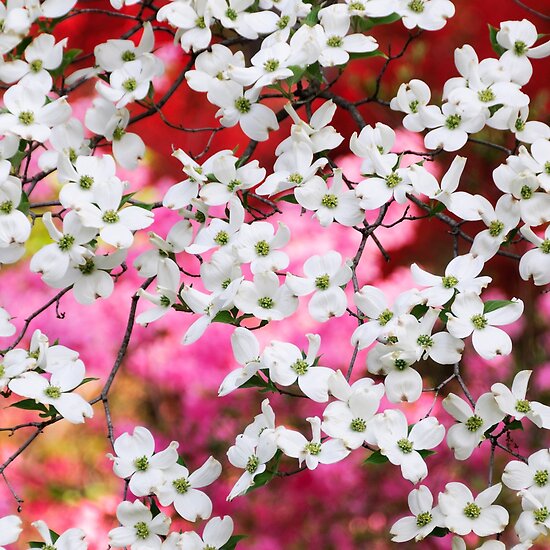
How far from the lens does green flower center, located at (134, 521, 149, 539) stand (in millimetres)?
635

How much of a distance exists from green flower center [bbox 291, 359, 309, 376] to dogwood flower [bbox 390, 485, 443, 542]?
4.5 inches

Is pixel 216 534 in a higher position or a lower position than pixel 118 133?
lower

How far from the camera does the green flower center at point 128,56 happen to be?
2.48ft

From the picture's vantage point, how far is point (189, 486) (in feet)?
2.13

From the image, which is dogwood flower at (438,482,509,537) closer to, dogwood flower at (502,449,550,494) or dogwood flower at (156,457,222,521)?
dogwood flower at (502,449,550,494)

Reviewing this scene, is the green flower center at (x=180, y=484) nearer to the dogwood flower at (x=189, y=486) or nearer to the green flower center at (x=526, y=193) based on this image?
the dogwood flower at (x=189, y=486)

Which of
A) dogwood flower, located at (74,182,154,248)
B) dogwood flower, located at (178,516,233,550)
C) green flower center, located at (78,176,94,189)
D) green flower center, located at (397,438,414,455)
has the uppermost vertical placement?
green flower center, located at (78,176,94,189)

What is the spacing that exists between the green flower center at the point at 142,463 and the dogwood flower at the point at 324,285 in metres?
0.16

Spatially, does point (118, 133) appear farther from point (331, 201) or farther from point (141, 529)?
point (141, 529)

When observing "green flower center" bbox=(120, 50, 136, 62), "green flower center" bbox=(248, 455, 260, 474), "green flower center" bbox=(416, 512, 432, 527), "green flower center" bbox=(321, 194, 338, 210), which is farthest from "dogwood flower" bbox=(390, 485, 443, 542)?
"green flower center" bbox=(120, 50, 136, 62)

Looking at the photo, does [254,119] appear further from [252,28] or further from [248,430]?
[248,430]

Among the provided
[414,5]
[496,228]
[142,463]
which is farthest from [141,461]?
[414,5]

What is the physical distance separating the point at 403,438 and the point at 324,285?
0.12 metres

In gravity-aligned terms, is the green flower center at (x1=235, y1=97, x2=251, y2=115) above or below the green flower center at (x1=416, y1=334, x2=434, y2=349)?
above
